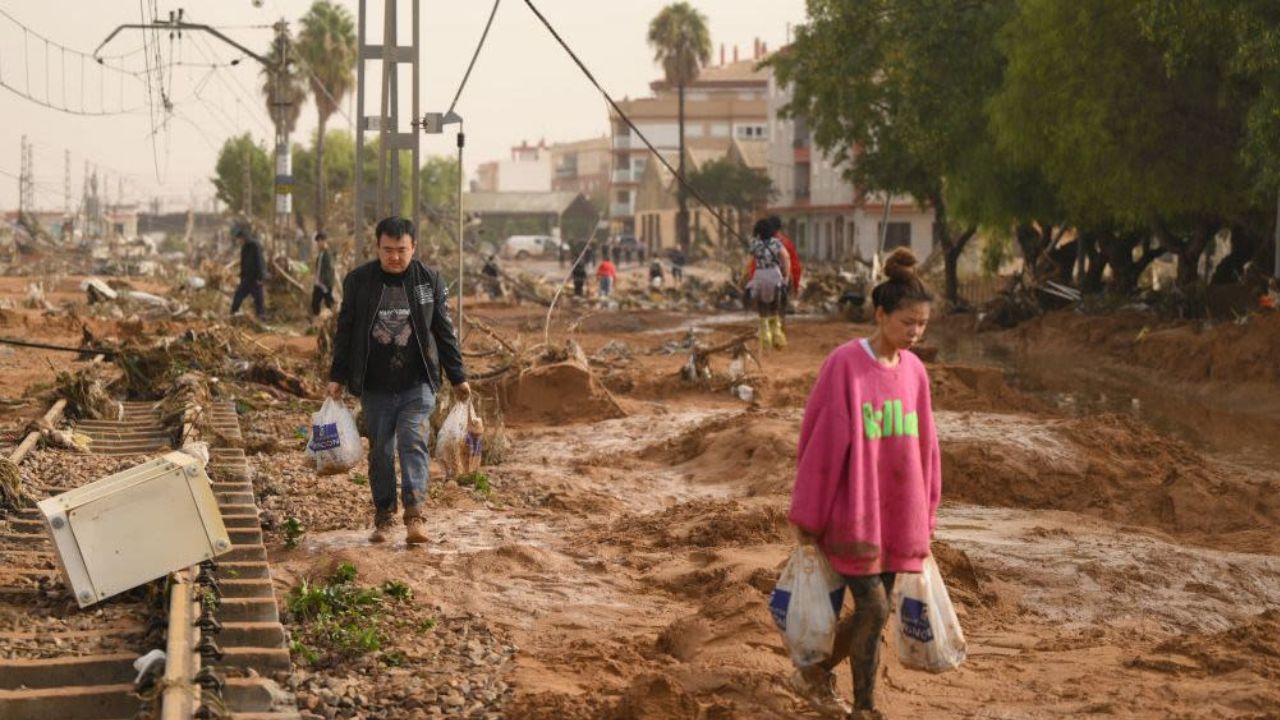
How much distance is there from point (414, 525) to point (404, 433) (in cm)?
57

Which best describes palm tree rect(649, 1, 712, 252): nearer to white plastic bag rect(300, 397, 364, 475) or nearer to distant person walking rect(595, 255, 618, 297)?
distant person walking rect(595, 255, 618, 297)

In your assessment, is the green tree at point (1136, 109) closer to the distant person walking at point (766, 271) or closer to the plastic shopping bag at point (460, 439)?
the distant person walking at point (766, 271)

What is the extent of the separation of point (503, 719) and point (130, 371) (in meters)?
13.2

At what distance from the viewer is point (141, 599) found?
789cm

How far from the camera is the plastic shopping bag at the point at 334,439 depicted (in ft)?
32.1

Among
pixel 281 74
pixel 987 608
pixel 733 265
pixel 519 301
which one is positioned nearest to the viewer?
pixel 987 608

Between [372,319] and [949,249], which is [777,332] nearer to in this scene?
[372,319]

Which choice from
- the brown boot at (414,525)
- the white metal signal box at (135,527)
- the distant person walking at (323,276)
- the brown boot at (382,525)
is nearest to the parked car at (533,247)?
the distant person walking at (323,276)

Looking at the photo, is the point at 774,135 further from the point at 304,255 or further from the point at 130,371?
the point at 130,371

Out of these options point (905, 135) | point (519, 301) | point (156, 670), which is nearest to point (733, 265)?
point (519, 301)

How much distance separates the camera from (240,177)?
4611 inches

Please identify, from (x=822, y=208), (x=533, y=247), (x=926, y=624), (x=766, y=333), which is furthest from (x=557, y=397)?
(x=533, y=247)

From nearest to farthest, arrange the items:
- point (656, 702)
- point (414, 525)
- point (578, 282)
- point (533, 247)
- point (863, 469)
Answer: point (863, 469) < point (656, 702) < point (414, 525) < point (578, 282) < point (533, 247)

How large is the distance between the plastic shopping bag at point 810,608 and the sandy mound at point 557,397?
12192 mm
